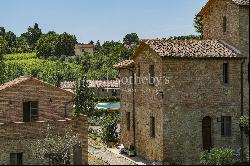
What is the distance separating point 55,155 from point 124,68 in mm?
9053

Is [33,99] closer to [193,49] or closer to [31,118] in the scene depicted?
[31,118]

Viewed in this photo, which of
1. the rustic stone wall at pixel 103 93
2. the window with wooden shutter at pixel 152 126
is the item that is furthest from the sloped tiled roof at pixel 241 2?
the rustic stone wall at pixel 103 93

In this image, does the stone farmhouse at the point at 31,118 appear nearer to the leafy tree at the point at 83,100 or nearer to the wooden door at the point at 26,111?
the wooden door at the point at 26,111

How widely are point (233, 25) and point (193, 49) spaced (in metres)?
3.37

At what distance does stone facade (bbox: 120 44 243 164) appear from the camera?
2597 cm

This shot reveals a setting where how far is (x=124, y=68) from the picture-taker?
3275cm

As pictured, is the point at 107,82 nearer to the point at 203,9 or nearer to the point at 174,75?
the point at 203,9

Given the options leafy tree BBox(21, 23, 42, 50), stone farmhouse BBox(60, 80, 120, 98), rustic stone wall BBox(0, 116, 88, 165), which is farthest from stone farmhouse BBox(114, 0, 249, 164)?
leafy tree BBox(21, 23, 42, 50)

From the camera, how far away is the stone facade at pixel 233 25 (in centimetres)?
2739

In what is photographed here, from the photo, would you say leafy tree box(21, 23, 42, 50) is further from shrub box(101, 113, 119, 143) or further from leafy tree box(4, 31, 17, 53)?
shrub box(101, 113, 119, 143)

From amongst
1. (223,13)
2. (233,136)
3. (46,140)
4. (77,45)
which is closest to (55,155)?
(46,140)

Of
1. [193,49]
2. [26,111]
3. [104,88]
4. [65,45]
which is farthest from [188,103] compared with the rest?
[65,45]

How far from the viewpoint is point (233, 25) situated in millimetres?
28188

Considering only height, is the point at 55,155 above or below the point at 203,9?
below
